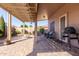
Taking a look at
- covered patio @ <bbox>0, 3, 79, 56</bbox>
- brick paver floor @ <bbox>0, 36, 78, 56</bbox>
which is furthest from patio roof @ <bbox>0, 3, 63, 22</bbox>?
brick paver floor @ <bbox>0, 36, 78, 56</bbox>

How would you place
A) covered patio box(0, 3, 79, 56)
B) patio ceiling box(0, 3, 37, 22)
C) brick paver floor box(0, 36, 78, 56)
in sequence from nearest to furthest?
1. brick paver floor box(0, 36, 78, 56)
2. covered patio box(0, 3, 79, 56)
3. patio ceiling box(0, 3, 37, 22)

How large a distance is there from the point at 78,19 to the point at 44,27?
20.4 m

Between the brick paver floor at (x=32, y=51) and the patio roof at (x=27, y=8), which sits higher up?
the patio roof at (x=27, y=8)

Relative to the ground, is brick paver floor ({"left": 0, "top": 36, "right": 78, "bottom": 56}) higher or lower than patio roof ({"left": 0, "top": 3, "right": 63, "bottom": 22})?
lower

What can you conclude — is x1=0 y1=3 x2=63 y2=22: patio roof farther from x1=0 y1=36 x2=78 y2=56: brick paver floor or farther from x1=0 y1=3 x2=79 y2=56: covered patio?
x1=0 y1=36 x2=78 y2=56: brick paver floor

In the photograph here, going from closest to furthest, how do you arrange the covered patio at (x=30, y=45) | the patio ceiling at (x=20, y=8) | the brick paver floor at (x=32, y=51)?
the brick paver floor at (x=32, y=51) < the covered patio at (x=30, y=45) < the patio ceiling at (x=20, y=8)

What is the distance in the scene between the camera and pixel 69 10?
36.1 feet

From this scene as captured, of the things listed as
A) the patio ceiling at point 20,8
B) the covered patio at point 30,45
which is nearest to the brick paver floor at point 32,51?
the covered patio at point 30,45

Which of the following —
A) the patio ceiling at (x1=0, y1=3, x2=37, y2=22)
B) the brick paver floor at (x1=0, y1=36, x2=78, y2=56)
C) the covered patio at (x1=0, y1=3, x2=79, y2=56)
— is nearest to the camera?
the brick paver floor at (x1=0, y1=36, x2=78, y2=56)

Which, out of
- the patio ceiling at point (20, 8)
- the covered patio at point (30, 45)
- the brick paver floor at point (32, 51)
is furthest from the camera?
the patio ceiling at point (20, 8)

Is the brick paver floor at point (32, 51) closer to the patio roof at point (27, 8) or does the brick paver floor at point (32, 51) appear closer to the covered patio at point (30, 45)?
the covered patio at point (30, 45)

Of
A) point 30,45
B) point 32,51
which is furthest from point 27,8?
point 32,51

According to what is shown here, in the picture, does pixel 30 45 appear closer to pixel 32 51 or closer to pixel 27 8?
pixel 27 8

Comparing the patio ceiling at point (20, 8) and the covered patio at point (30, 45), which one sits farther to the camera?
the patio ceiling at point (20, 8)
